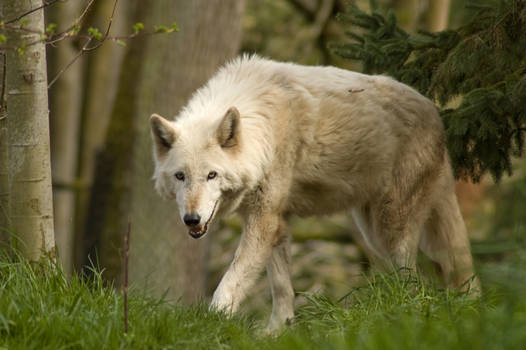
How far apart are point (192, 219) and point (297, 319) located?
0.96 m

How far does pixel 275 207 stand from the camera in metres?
5.38

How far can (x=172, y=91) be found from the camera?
10.1 metres

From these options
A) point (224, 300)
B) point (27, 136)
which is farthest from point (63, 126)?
point (224, 300)

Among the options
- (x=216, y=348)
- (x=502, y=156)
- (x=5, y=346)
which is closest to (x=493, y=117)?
(x=502, y=156)

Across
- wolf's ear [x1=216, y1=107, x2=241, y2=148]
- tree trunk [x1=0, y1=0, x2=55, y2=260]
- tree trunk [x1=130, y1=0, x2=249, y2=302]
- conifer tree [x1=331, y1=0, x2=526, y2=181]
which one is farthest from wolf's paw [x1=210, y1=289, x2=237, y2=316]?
tree trunk [x1=130, y1=0, x2=249, y2=302]

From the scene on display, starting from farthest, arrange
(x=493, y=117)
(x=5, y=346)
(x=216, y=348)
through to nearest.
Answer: (x=493, y=117) < (x=216, y=348) < (x=5, y=346)

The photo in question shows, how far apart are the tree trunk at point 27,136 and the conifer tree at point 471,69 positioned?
296 cm

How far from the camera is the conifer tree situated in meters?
5.13

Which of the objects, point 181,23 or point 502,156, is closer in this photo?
point 502,156

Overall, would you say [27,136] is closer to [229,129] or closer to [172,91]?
[229,129]

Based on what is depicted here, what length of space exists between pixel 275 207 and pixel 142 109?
17.2 ft

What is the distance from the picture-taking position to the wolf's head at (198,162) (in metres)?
4.88

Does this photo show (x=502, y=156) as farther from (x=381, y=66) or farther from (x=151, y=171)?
(x=151, y=171)

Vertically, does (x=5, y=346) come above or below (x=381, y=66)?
below
